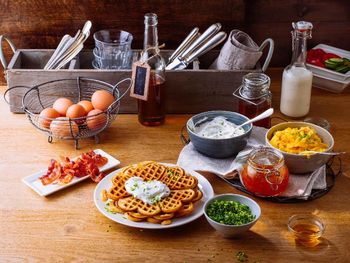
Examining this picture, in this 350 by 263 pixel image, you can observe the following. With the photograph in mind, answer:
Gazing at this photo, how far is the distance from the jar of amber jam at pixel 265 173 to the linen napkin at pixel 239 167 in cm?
4

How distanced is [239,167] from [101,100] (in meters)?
0.47

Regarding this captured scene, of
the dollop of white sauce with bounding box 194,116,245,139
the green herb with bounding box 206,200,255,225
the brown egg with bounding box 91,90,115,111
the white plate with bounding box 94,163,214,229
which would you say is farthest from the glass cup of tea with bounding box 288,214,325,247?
the brown egg with bounding box 91,90,115,111

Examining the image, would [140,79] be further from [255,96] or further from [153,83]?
[255,96]

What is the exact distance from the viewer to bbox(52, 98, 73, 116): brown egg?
184cm

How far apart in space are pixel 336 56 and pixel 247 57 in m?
0.41

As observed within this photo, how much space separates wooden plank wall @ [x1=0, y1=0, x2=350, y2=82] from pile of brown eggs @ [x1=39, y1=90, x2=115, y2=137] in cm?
42

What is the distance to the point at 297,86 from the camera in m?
1.94

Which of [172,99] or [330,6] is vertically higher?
[330,6]

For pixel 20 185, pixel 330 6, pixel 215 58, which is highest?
pixel 330 6

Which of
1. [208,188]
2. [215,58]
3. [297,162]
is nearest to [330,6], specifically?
[215,58]

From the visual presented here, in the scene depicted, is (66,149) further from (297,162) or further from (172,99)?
(297,162)

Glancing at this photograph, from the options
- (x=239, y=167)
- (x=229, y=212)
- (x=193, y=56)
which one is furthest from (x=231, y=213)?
(x=193, y=56)

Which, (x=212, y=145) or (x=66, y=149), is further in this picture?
(x=66, y=149)

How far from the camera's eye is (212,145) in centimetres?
169
